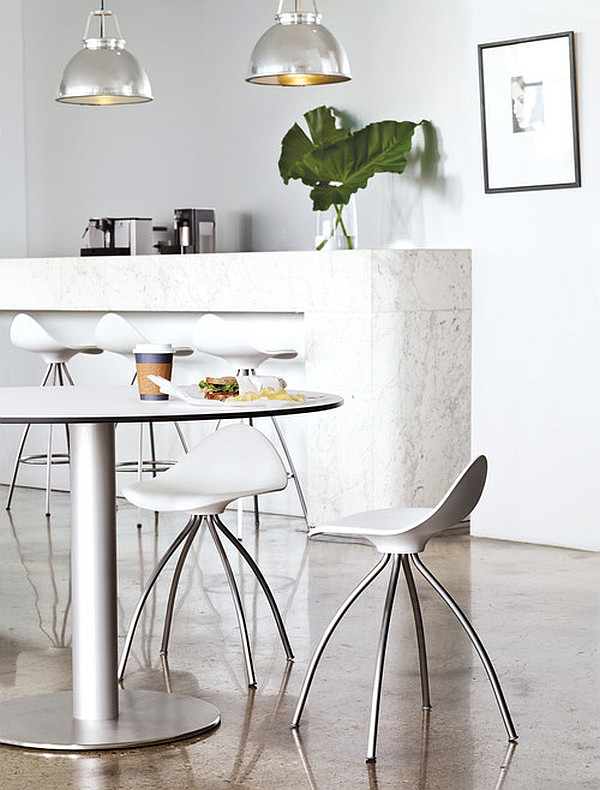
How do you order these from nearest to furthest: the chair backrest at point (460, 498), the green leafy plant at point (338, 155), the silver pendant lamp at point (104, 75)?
the chair backrest at point (460, 498) → the silver pendant lamp at point (104, 75) → the green leafy plant at point (338, 155)

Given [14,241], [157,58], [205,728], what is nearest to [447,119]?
[157,58]

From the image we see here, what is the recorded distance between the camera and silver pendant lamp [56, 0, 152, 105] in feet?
16.1

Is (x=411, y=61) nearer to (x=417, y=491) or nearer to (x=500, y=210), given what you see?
(x=500, y=210)

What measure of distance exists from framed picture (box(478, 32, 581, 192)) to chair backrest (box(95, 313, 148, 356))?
1.71 m

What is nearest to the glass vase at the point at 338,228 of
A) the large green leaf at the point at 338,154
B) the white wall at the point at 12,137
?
the large green leaf at the point at 338,154

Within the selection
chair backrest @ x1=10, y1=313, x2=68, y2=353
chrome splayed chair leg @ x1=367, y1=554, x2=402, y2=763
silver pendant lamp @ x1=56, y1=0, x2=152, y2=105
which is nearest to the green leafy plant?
chair backrest @ x1=10, y1=313, x2=68, y2=353

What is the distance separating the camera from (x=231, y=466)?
377 cm

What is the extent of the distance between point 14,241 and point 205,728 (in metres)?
5.25

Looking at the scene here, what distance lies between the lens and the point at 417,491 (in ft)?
19.1

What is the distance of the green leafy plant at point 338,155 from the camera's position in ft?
20.2

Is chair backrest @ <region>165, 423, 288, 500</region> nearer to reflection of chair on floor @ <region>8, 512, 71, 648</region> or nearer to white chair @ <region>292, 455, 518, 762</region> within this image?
white chair @ <region>292, 455, 518, 762</region>

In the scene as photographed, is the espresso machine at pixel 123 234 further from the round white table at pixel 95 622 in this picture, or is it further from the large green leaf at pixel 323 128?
the round white table at pixel 95 622

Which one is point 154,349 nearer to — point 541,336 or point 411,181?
point 541,336

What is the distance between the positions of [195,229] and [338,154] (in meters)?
1.35
